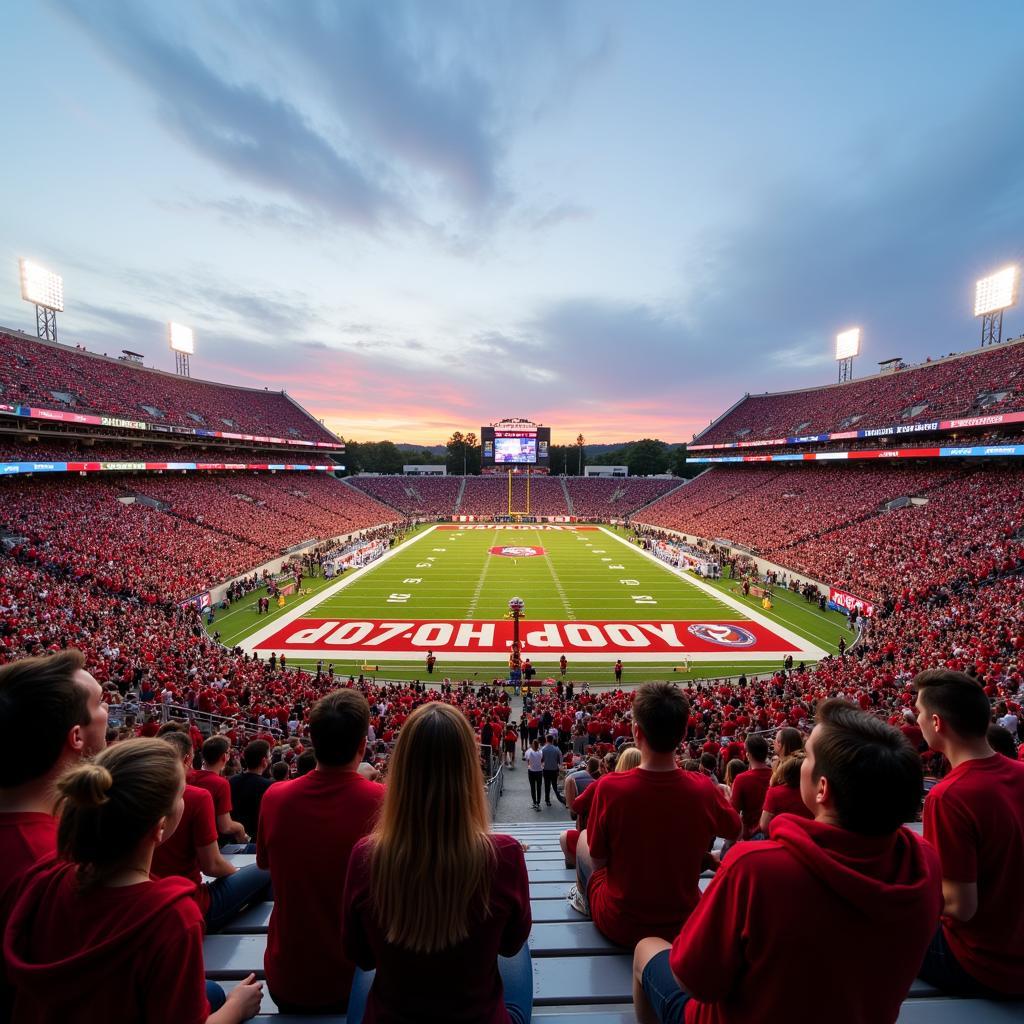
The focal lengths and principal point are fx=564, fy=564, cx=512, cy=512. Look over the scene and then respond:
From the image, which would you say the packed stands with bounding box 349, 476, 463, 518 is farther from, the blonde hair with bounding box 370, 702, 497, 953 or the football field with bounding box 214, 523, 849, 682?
the blonde hair with bounding box 370, 702, 497, 953

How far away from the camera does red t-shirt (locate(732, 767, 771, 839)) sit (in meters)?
4.77

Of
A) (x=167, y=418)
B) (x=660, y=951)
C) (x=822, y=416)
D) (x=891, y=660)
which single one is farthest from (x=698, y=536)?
(x=660, y=951)

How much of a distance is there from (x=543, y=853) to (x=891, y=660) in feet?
47.7

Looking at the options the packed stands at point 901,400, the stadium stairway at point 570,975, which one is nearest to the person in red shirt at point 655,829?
the stadium stairway at point 570,975

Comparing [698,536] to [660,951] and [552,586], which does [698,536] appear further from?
[660,951]

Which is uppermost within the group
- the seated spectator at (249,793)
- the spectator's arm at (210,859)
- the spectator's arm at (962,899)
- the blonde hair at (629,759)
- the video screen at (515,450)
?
the video screen at (515,450)

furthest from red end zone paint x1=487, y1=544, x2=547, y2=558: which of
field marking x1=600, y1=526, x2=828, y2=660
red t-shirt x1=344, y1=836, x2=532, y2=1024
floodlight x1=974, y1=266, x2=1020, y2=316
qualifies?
red t-shirt x1=344, y1=836, x2=532, y2=1024

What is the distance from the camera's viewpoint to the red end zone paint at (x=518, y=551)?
43.7 meters

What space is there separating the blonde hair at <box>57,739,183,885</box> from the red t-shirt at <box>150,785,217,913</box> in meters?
1.78

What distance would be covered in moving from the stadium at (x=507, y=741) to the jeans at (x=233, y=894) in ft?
0.07

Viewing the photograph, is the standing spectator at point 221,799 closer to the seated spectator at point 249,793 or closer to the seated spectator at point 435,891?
the seated spectator at point 249,793

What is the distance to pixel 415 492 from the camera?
81.0m

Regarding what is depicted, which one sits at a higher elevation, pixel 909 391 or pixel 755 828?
pixel 909 391

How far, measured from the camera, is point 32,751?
7.75 feet
